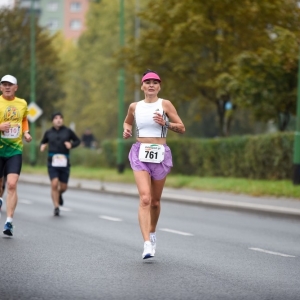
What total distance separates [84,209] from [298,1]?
16.0 m

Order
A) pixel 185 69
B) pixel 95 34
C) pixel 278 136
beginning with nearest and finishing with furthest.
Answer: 1. pixel 278 136
2. pixel 185 69
3. pixel 95 34

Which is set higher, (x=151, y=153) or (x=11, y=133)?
(x=11, y=133)

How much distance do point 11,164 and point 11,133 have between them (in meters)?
0.40

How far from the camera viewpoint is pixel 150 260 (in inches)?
427

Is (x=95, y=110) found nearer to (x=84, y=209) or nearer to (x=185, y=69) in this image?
(x=185, y=69)

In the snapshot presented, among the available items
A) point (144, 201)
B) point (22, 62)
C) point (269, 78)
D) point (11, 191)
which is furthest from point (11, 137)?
point (22, 62)

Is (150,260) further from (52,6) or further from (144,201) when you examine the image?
(52,6)

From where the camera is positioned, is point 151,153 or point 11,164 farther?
point 11,164

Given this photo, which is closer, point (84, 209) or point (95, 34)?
point (84, 209)

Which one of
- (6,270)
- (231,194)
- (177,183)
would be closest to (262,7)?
(177,183)

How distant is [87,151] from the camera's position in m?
44.4

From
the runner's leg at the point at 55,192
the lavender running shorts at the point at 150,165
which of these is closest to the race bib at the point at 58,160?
the runner's leg at the point at 55,192

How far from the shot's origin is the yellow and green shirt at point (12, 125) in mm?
13055

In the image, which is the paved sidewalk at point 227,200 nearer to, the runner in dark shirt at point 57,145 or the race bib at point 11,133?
the runner in dark shirt at point 57,145
